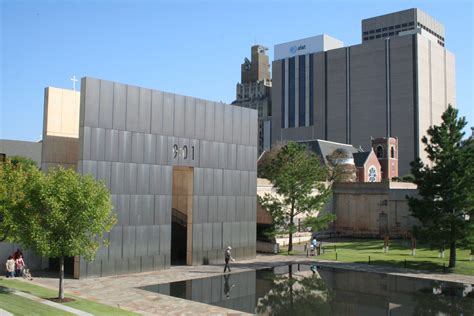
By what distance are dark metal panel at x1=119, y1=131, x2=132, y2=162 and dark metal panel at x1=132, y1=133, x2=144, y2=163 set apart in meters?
0.25

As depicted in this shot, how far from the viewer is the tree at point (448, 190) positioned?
30.5m

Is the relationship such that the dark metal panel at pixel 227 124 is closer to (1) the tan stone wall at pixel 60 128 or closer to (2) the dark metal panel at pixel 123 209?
(2) the dark metal panel at pixel 123 209

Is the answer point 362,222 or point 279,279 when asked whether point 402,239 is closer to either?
point 362,222

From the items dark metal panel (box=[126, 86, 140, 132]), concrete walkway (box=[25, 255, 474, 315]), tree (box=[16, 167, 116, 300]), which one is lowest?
concrete walkway (box=[25, 255, 474, 315])

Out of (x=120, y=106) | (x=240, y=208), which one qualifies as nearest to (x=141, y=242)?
(x=120, y=106)

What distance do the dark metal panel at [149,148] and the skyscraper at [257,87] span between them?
141314mm

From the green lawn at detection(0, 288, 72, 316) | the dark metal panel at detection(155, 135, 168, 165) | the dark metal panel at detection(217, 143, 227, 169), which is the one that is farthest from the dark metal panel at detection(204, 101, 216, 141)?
the green lawn at detection(0, 288, 72, 316)

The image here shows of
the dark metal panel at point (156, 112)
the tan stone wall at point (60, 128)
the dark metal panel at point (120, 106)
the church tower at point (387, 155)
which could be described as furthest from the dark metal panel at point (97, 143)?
the church tower at point (387, 155)

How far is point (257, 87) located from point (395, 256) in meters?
154

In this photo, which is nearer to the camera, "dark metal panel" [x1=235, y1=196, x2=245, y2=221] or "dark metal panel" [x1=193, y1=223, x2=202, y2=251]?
"dark metal panel" [x1=193, y1=223, x2=202, y2=251]

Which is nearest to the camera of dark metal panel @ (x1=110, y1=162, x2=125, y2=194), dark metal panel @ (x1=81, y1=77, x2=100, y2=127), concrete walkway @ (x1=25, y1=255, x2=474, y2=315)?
concrete walkway @ (x1=25, y1=255, x2=474, y2=315)

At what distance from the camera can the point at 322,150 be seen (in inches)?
3324

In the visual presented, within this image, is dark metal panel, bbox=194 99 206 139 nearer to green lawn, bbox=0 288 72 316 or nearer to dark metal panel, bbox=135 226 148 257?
dark metal panel, bbox=135 226 148 257

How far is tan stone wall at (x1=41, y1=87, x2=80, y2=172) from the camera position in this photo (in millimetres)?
28125
